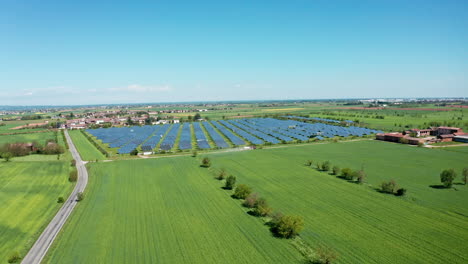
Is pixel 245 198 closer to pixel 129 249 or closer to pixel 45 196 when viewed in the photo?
pixel 129 249

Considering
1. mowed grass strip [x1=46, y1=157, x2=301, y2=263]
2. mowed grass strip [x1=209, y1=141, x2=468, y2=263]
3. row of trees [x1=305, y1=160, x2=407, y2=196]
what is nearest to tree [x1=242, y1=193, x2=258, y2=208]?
mowed grass strip [x1=46, y1=157, x2=301, y2=263]

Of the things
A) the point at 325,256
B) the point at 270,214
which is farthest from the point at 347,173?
the point at 325,256

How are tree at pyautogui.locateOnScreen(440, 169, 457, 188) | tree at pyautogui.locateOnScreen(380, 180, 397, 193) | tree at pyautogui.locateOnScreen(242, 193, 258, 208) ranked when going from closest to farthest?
tree at pyautogui.locateOnScreen(242, 193, 258, 208), tree at pyautogui.locateOnScreen(380, 180, 397, 193), tree at pyautogui.locateOnScreen(440, 169, 457, 188)

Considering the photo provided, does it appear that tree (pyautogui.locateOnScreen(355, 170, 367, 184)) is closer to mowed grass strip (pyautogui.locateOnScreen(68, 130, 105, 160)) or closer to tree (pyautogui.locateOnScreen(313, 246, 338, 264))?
tree (pyautogui.locateOnScreen(313, 246, 338, 264))

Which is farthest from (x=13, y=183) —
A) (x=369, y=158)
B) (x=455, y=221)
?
(x=369, y=158)

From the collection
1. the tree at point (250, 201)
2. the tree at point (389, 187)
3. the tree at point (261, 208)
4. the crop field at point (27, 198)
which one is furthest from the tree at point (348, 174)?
the crop field at point (27, 198)

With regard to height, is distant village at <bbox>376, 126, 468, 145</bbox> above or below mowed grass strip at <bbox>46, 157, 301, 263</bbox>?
above
